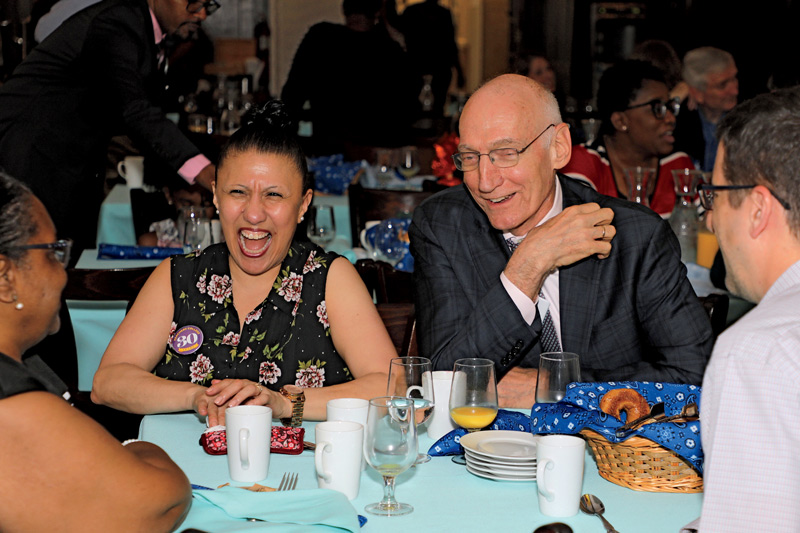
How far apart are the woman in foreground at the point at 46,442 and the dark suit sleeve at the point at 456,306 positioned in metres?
0.94

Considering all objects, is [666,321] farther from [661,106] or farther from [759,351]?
[661,106]

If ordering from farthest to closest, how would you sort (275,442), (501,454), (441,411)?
(441,411), (275,442), (501,454)

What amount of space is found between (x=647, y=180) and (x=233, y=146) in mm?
2072

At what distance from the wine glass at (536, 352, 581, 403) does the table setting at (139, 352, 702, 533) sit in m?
0.06

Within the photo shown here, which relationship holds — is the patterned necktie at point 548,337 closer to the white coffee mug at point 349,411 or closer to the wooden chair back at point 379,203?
the white coffee mug at point 349,411

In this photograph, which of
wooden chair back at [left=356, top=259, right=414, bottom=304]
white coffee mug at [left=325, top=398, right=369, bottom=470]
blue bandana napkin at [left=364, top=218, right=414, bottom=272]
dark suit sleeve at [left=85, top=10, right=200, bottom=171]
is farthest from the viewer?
dark suit sleeve at [left=85, top=10, right=200, bottom=171]

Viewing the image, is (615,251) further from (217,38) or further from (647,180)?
(217,38)

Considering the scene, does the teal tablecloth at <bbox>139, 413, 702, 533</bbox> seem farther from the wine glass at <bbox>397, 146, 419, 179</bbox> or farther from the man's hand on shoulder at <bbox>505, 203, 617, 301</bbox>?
the wine glass at <bbox>397, 146, 419, 179</bbox>

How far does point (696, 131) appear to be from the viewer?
614cm

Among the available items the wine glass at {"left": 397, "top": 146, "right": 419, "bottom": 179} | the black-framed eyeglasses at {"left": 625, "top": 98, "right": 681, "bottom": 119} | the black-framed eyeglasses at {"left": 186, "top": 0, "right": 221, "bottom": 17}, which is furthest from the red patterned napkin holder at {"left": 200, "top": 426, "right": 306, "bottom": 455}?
the wine glass at {"left": 397, "top": 146, "right": 419, "bottom": 179}

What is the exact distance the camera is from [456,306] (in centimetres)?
230

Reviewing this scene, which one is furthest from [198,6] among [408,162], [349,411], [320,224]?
[349,411]

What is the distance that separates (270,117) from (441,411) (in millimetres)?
957

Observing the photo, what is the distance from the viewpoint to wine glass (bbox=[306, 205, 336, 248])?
3.74 m
